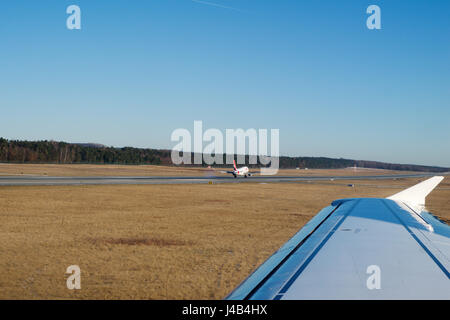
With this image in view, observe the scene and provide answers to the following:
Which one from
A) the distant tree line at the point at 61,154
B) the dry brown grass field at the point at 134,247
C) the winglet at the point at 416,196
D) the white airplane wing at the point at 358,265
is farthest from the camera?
the distant tree line at the point at 61,154

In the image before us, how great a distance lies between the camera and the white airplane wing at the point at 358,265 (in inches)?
125

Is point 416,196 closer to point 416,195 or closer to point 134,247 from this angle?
point 416,195

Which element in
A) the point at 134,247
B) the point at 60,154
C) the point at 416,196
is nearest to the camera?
the point at 416,196

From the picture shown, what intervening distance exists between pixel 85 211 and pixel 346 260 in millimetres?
22482

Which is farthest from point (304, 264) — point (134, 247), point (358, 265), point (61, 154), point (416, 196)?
point (61, 154)

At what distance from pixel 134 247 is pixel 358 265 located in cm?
1143

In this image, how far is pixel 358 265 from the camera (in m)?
3.99

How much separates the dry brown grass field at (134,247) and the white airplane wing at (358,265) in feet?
14.4

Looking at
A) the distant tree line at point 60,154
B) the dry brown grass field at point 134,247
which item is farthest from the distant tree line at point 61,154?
the dry brown grass field at point 134,247

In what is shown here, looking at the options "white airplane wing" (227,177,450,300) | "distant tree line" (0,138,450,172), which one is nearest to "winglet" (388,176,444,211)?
"white airplane wing" (227,177,450,300)

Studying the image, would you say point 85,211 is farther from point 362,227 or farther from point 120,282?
point 362,227

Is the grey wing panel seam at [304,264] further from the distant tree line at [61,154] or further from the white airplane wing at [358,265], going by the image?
the distant tree line at [61,154]

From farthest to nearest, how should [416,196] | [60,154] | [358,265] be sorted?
[60,154] → [416,196] → [358,265]

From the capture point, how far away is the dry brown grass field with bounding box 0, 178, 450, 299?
939cm
